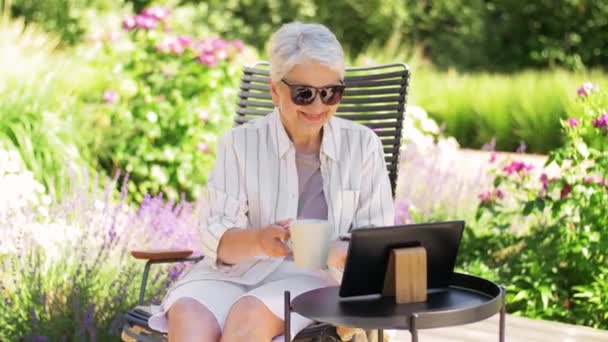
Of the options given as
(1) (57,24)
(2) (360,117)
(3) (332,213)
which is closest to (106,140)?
(2) (360,117)

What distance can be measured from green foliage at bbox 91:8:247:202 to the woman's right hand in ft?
11.0

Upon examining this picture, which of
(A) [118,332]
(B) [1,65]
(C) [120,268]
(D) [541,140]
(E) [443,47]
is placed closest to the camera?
(A) [118,332]

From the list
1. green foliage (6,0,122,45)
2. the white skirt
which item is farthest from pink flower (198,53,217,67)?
green foliage (6,0,122,45)

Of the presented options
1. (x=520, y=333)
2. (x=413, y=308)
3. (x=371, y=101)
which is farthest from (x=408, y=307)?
(x=520, y=333)

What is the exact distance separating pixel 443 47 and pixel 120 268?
412 inches

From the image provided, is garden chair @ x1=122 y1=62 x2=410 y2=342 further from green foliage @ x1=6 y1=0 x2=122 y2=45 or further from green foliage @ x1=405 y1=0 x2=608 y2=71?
green foliage @ x1=6 y1=0 x2=122 y2=45

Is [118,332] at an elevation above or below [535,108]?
below

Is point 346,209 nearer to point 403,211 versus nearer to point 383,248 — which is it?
point 383,248

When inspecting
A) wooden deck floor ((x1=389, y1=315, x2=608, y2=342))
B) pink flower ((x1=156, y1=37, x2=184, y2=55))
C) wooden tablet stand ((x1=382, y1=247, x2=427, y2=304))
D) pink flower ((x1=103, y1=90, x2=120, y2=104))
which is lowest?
wooden deck floor ((x1=389, y1=315, x2=608, y2=342))

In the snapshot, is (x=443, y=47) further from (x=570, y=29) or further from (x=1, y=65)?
(x=1, y=65)

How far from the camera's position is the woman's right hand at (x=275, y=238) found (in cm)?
262

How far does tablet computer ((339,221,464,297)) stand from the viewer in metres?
2.32

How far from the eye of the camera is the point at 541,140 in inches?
330

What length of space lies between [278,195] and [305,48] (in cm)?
41
